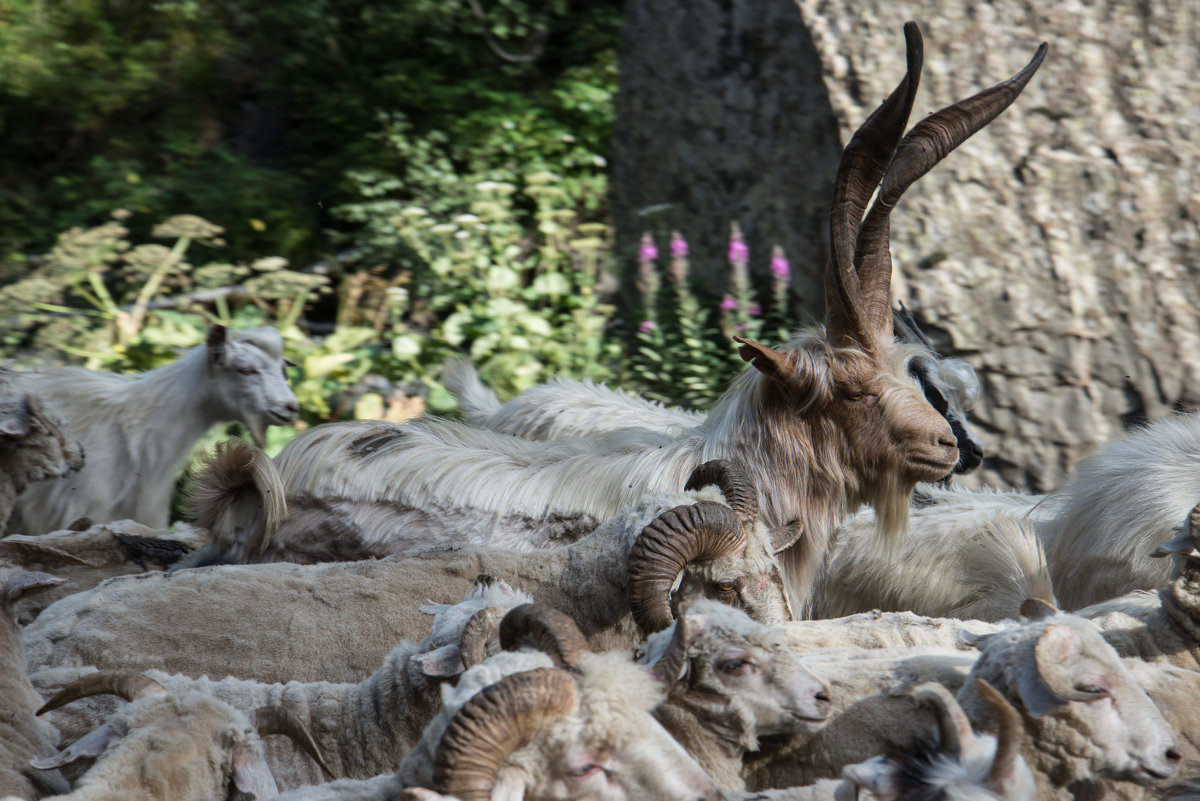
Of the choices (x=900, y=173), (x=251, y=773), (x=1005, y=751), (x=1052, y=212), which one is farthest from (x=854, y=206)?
(x=251, y=773)

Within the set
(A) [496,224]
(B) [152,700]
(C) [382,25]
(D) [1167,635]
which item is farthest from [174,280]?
(D) [1167,635]

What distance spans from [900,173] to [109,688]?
3589 mm

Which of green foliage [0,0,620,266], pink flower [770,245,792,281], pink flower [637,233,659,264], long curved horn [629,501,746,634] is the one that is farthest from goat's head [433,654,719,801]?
green foliage [0,0,620,266]

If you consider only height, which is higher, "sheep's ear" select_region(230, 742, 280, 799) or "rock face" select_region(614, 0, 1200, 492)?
"rock face" select_region(614, 0, 1200, 492)

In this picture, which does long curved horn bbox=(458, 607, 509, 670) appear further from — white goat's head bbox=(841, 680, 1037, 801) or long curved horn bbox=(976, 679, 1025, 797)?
long curved horn bbox=(976, 679, 1025, 797)

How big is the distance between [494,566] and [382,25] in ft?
28.5

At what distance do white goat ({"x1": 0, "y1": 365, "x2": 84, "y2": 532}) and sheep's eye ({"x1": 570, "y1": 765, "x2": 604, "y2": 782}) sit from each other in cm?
278

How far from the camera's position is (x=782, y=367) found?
15.5ft

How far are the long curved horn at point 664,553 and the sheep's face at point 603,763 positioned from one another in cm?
109

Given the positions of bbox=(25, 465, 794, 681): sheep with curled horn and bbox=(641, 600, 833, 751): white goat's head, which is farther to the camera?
bbox=(25, 465, 794, 681): sheep with curled horn

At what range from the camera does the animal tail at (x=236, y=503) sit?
4512 mm

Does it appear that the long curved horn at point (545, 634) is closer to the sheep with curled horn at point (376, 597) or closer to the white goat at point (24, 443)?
the sheep with curled horn at point (376, 597)

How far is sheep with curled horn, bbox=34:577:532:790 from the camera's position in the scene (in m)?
3.24

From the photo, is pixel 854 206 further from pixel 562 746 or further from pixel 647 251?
pixel 647 251
